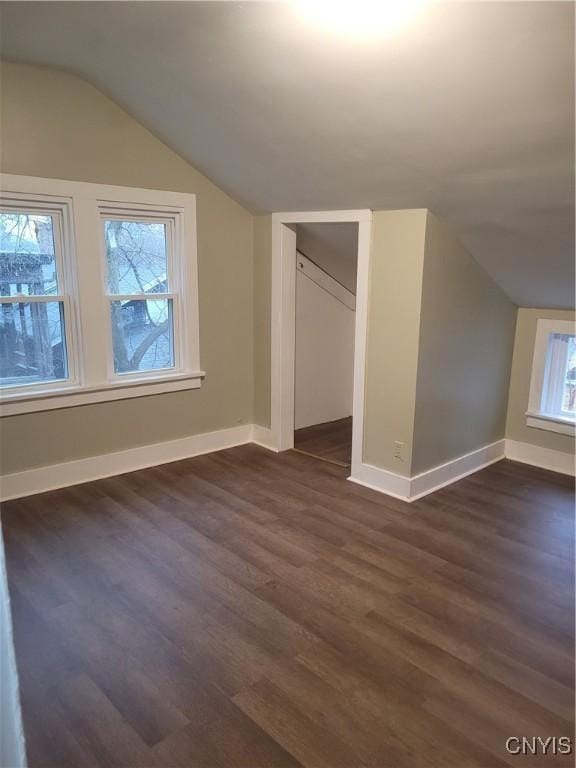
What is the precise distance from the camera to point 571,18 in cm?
166

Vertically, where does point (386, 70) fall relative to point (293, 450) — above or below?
above

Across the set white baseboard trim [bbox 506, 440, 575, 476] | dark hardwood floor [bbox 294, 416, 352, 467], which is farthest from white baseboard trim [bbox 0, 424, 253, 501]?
white baseboard trim [bbox 506, 440, 575, 476]

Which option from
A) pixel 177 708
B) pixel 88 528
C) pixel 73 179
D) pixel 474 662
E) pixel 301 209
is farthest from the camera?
pixel 301 209

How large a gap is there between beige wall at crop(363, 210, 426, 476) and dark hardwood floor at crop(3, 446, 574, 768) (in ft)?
1.31

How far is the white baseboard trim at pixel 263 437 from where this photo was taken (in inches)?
172

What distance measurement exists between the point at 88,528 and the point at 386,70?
2734 millimetres

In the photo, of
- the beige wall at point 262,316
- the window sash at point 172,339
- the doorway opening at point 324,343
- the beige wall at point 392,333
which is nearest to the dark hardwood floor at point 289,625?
the beige wall at point 392,333

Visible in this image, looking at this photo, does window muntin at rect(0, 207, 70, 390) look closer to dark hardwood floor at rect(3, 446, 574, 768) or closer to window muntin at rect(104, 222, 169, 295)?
window muntin at rect(104, 222, 169, 295)

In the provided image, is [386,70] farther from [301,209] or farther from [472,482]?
[472,482]

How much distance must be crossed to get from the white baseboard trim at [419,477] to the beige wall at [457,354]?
5cm

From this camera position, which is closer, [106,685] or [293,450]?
[106,685]

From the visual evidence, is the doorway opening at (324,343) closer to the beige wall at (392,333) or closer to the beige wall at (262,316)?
the beige wall at (262,316)

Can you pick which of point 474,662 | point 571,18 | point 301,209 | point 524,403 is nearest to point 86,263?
point 301,209

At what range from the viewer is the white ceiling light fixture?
1.85 m
